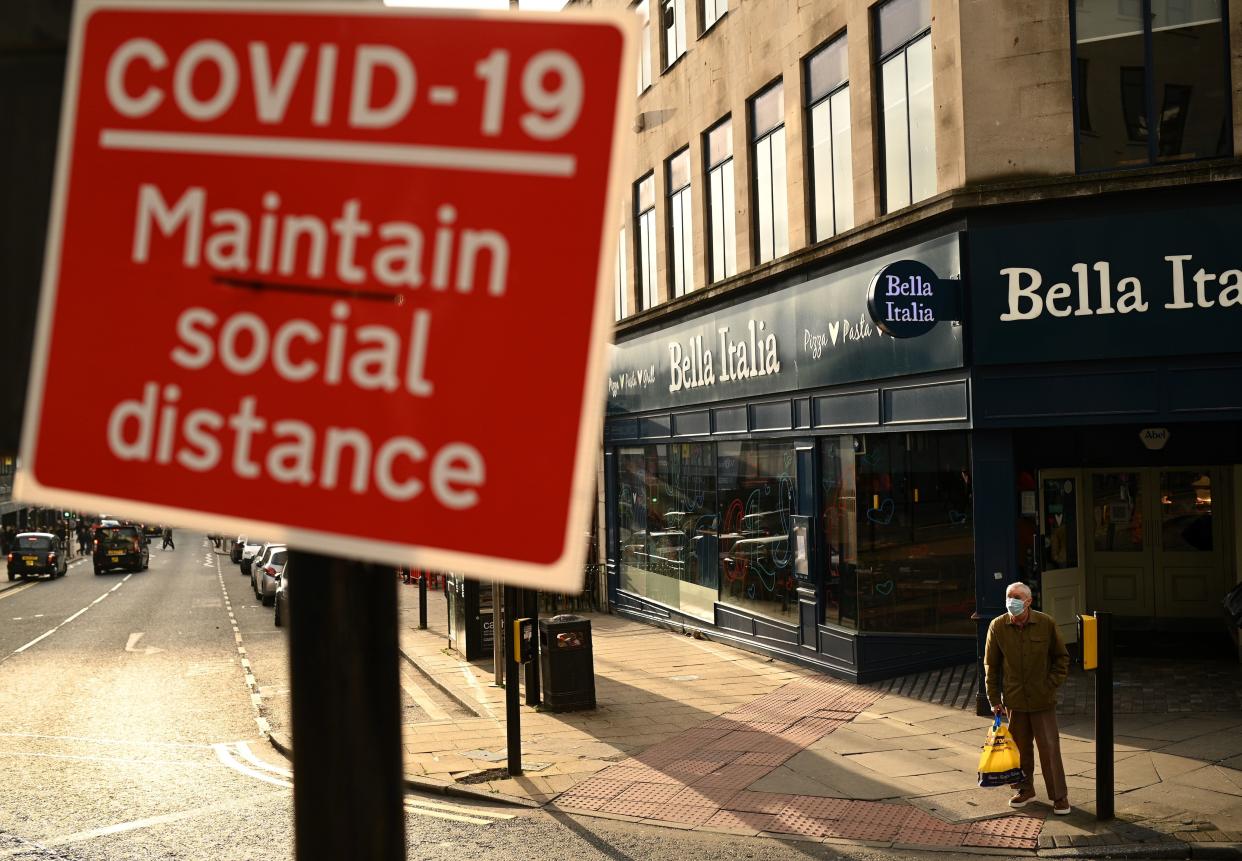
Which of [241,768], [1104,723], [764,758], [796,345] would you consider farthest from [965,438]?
[241,768]

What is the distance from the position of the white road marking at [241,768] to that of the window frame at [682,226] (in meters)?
11.6

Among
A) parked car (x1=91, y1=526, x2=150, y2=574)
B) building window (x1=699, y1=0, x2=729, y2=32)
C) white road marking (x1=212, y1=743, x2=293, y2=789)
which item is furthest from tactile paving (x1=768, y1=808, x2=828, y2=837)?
parked car (x1=91, y1=526, x2=150, y2=574)

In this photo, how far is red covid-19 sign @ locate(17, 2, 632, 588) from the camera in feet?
6.31

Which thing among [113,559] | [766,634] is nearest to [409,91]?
[766,634]

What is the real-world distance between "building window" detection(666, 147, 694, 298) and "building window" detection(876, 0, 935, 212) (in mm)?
6751

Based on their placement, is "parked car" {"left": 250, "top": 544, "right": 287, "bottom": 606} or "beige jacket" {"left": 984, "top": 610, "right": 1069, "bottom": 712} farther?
"parked car" {"left": 250, "top": 544, "right": 287, "bottom": 606}

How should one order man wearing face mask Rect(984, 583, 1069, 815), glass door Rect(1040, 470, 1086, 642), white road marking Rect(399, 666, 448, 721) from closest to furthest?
man wearing face mask Rect(984, 583, 1069, 815)
white road marking Rect(399, 666, 448, 721)
glass door Rect(1040, 470, 1086, 642)

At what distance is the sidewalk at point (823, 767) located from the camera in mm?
8883

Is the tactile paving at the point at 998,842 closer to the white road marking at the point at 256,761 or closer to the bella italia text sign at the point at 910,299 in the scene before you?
the bella italia text sign at the point at 910,299

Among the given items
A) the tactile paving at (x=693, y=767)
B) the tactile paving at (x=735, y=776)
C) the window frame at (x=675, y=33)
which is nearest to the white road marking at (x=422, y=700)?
the tactile paving at (x=693, y=767)

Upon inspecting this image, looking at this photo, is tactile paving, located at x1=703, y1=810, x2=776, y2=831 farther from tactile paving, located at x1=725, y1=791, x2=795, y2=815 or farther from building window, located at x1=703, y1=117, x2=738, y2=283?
building window, located at x1=703, y1=117, x2=738, y2=283

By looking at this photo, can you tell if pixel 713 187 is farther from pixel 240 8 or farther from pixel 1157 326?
pixel 240 8

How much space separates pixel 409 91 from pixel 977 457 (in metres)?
12.0

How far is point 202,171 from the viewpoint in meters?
2.05
